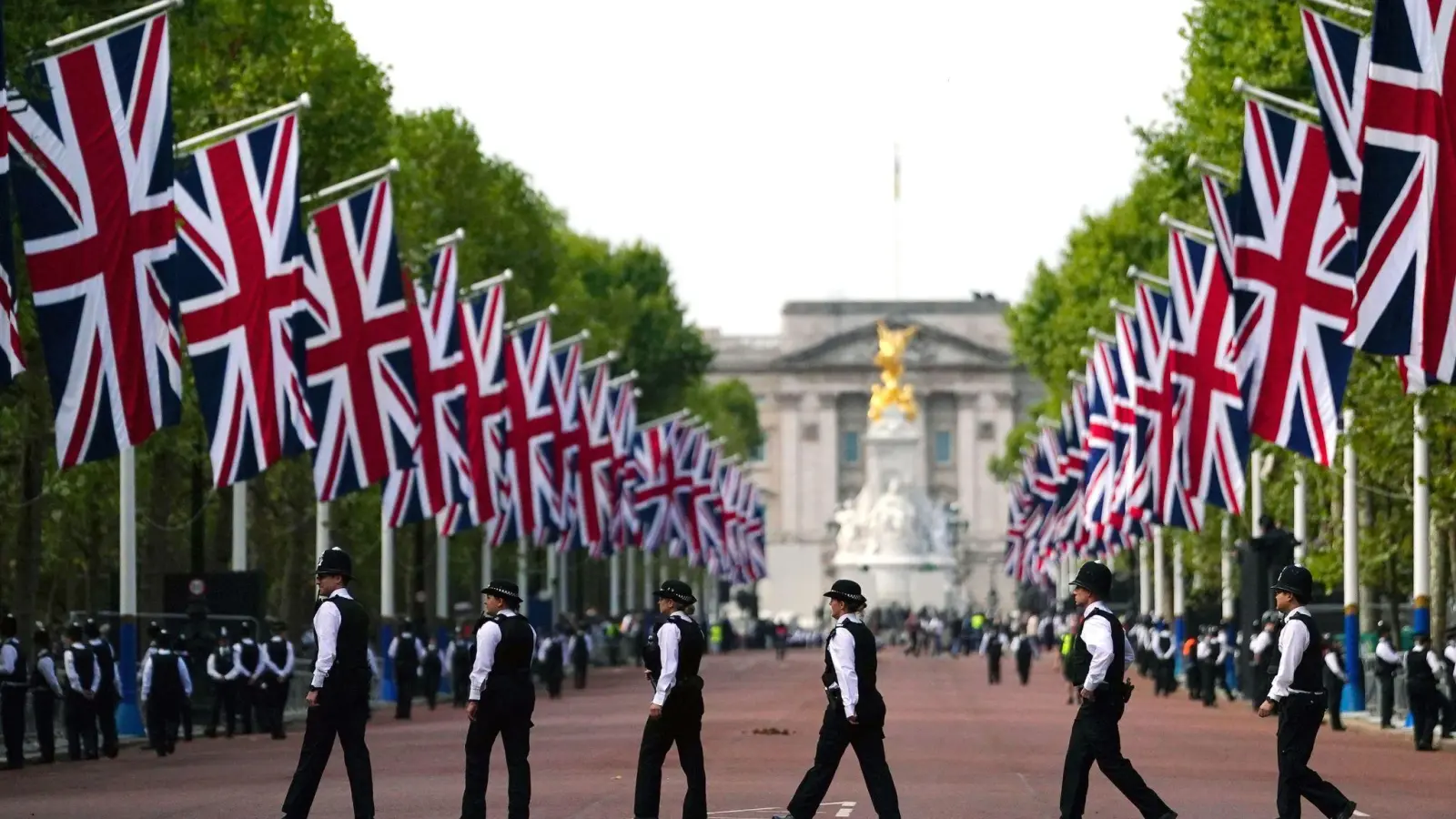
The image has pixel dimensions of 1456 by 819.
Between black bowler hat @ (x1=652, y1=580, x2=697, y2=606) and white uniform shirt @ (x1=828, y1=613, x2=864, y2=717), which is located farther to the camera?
black bowler hat @ (x1=652, y1=580, x2=697, y2=606)

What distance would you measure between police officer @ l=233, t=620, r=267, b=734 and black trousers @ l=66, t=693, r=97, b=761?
543 cm

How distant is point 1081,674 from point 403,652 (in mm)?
27300

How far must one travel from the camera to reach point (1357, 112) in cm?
2741

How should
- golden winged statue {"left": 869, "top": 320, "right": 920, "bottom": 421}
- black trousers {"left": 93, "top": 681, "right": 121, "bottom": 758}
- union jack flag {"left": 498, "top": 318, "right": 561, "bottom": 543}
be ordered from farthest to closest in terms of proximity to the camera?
golden winged statue {"left": 869, "top": 320, "right": 920, "bottom": 421} → union jack flag {"left": 498, "top": 318, "right": 561, "bottom": 543} → black trousers {"left": 93, "top": 681, "right": 121, "bottom": 758}

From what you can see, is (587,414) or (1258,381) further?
(587,414)

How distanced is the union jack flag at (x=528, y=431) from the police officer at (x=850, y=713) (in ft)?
104

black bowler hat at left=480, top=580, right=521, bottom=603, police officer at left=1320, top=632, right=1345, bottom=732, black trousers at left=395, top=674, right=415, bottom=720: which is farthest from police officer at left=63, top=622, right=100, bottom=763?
police officer at left=1320, top=632, right=1345, bottom=732

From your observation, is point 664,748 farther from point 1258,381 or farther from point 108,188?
Result: point 1258,381

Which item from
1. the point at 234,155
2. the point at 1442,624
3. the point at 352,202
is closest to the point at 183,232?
the point at 234,155

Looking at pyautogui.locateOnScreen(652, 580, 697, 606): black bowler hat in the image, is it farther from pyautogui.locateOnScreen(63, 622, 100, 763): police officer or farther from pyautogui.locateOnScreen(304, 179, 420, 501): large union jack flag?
pyautogui.locateOnScreen(304, 179, 420, 501): large union jack flag

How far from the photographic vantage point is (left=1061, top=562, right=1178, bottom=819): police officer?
19297 millimetres

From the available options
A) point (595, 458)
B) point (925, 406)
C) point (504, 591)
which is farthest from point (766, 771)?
point (925, 406)

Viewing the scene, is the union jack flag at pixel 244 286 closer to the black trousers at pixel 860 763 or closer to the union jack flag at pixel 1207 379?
the union jack flag at pixel 1207 379

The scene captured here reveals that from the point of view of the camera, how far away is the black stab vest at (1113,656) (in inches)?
763
